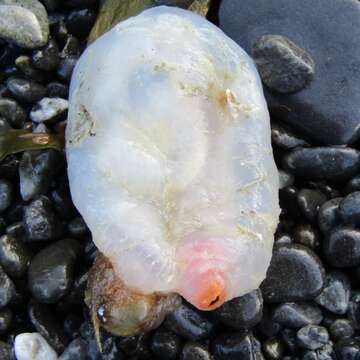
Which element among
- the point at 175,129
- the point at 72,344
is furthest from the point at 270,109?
the point at 72,344

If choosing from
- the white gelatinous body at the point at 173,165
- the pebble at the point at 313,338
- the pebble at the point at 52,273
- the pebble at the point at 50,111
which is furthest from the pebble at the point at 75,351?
the pebble at the point at 50,111

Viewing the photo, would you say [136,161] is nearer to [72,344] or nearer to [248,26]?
[72,344]

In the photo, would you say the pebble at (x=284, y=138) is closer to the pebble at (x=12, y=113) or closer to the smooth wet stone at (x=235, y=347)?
the smooth wet stone at (x=235, y=347)

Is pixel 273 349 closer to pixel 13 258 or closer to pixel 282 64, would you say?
pixel 13 258

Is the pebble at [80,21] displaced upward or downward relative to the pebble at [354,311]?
upward

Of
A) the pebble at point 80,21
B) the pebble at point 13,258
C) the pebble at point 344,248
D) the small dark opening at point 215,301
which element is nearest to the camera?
the small dark opening at point 215,301

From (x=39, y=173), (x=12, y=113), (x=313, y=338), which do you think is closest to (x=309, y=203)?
(x=313, y=338)
